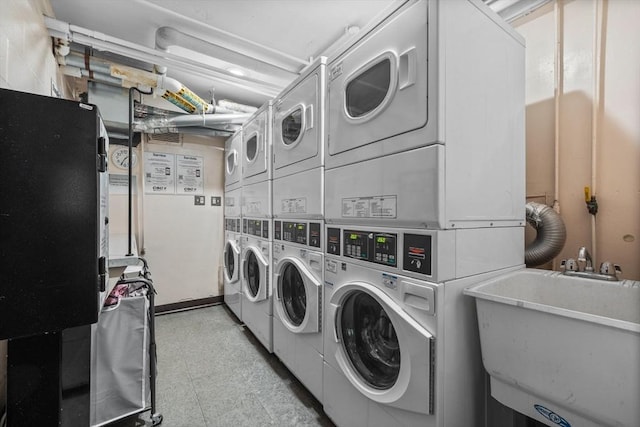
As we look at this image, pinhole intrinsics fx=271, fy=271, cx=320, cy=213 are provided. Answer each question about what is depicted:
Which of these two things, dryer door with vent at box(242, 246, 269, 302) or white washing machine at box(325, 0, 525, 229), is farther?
dryer door with vent at box(242, 246, 269, 302)

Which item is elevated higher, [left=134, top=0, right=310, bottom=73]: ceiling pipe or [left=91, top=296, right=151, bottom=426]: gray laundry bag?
[left=134, top=0, right=310, bottom=73]: ceiling pipe

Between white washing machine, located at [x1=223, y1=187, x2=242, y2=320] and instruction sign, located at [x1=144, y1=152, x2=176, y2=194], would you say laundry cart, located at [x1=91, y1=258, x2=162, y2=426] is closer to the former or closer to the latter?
white washing machine, located at [x1=223, y1=187, x2=242, y2=320]

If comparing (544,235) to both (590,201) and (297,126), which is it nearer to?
(590,201)

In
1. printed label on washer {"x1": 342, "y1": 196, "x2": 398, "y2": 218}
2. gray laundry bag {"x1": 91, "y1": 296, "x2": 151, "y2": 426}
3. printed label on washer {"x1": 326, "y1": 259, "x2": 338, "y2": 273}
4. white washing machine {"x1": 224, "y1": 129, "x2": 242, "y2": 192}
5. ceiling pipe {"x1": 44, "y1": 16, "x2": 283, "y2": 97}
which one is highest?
ceiling pipe {"x1": 44, "y1": 16, "x2": 283, "y2": 97}

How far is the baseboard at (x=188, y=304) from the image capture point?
346cm

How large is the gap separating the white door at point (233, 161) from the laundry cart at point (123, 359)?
1.75 m

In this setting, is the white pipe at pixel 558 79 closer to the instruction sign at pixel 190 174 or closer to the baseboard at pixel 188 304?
the instruction sign at pixel 190 174

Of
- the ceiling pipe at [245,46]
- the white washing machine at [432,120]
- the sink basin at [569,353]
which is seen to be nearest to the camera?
the sink basin at [569,353]

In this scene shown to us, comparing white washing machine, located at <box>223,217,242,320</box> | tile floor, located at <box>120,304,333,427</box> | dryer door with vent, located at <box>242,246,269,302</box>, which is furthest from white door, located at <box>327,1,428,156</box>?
white washing machine, located at <box>223,217,242,320</box>

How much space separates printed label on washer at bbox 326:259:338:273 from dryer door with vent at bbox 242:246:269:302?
89cm

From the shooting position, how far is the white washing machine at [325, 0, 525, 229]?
1062 millimetres

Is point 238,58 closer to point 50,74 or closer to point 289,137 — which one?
point 289,137


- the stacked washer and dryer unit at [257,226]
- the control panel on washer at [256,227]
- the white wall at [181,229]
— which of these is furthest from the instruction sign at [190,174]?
the control panel on washer at [256,227]

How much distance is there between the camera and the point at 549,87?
1.64m
